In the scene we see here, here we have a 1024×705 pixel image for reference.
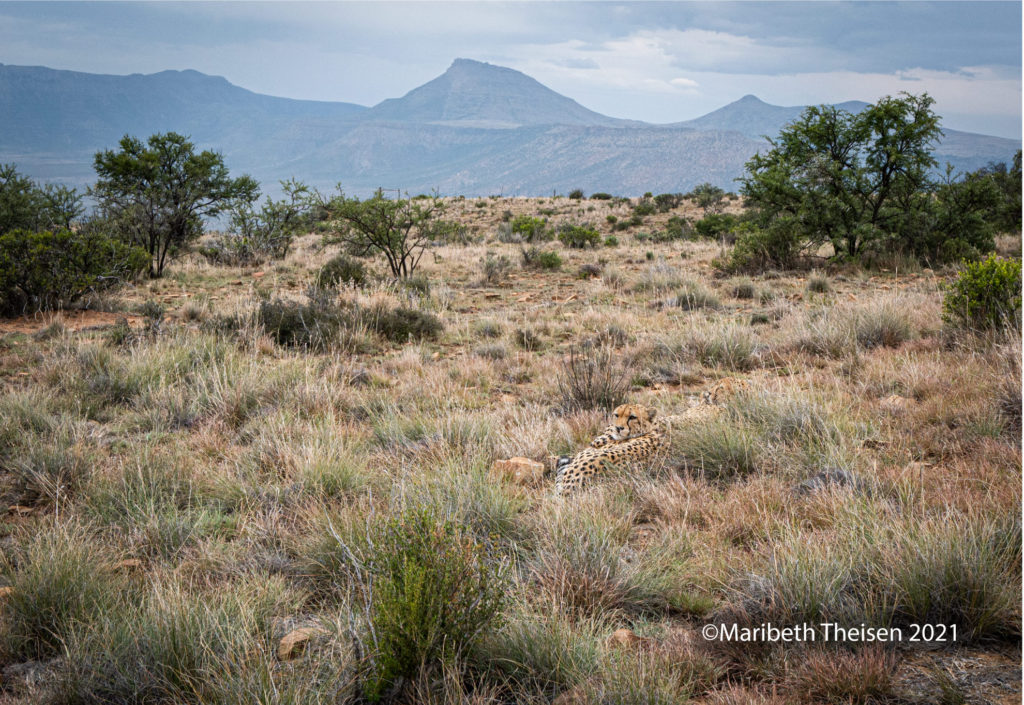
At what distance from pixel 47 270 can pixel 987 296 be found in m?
12.7

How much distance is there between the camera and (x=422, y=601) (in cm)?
203

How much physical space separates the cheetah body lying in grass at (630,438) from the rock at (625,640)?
4.16 ft

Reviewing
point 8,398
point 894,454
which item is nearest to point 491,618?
point 894,454

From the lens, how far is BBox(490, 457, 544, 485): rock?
3842 mm

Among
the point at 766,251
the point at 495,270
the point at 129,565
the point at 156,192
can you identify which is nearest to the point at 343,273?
the point at 495,270

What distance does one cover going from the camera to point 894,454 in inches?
146

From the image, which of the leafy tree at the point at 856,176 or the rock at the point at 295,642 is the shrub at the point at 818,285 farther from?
the rock at the point at 295,642

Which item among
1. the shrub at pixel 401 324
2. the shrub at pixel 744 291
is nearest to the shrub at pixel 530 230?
the shrub at pixel 744 291

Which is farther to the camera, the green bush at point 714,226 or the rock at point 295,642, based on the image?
the green bush at point 714,226

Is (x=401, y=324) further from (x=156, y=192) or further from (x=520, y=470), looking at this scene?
(x=156, y=192)

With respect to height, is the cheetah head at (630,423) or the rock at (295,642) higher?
the cheetah head at (630,423)

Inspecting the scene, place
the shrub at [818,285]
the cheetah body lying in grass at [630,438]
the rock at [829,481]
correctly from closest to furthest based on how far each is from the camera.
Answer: the rock at [829,481], the cheetah body lying in grass at [630,438], the shrub at [818,285]

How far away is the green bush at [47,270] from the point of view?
893cm

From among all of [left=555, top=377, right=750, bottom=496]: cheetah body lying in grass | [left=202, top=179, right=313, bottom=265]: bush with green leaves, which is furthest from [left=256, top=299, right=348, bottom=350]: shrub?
[left=202, top=179, right=313, bottom=265]: bush with green leaves
